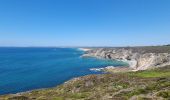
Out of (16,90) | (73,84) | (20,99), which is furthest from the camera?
(16,90)

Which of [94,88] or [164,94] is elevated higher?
[164,94]

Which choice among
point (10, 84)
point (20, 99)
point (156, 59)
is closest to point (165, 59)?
point (156, 59)

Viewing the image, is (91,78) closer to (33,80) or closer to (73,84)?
(73,84)

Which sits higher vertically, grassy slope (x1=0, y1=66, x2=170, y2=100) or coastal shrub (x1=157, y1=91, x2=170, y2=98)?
coastal shrub (x1=157, y1=91, x2=170, y2=98)

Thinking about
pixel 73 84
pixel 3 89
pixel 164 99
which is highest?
pixel 164 99

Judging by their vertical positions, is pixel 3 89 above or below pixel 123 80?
below

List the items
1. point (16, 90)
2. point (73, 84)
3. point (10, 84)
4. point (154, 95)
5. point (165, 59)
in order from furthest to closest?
point (165, 59), point (10, 84), point (16, 90), point (73, 84), point (154, 95)

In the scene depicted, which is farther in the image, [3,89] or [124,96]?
[3,89]

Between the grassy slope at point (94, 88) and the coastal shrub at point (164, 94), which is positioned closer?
the coastal shrub at point (164, 94)

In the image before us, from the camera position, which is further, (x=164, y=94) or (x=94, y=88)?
(x=94, y=88)

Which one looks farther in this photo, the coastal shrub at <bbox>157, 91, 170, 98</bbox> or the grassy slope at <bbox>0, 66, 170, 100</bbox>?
the grassy slope at <bbox>0, 66, 170, 100</bbox>

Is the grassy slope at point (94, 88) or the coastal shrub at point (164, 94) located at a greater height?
the coastal shrub at point (164, 94)
